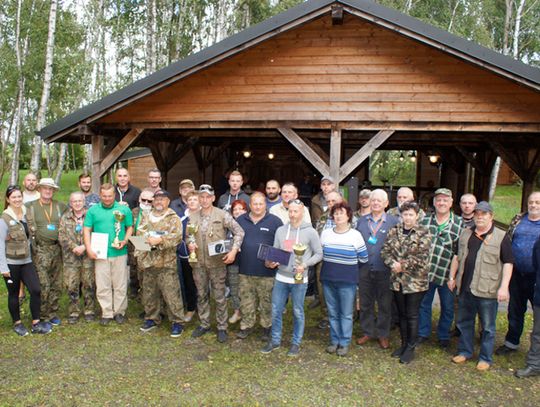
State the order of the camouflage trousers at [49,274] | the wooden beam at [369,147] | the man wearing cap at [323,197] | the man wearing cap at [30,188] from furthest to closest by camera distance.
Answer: the wooden beam at [369,147] → the man wearing cap at [30,188] → the man wearing cap at [323,197] → the camouflage trousers at [49,274]

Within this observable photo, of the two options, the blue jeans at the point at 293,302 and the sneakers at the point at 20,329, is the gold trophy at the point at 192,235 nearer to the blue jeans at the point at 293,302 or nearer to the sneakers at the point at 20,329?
the blue jeans at the point at 293,302

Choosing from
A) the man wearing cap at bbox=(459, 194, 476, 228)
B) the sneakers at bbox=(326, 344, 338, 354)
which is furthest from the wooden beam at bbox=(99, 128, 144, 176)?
the man wearing cap at bbox=(459, 194, 476, 228)

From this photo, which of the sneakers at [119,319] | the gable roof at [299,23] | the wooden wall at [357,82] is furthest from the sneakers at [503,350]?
the sneakers at [119,319]

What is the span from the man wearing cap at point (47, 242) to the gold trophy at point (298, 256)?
9.45 ft

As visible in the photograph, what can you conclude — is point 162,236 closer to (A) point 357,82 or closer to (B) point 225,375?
(B) point 225,375

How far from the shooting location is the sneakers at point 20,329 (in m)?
5.16

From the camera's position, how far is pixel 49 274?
5.43 meters

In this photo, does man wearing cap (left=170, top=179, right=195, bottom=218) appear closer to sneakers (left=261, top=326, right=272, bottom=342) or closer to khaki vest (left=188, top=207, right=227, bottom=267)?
khaki vest (left=188, top=207, right=227, bottom=267)

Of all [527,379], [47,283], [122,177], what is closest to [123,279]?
[47,283]

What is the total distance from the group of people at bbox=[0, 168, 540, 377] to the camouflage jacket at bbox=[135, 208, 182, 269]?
0.5 inches

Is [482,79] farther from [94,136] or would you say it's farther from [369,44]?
[94,136]

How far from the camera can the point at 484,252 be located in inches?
173

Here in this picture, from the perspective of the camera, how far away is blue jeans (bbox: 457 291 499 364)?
4.43 m

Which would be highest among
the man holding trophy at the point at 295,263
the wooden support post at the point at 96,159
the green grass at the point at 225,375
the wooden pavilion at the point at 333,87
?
the wooden pavilion at the point at 333,87
